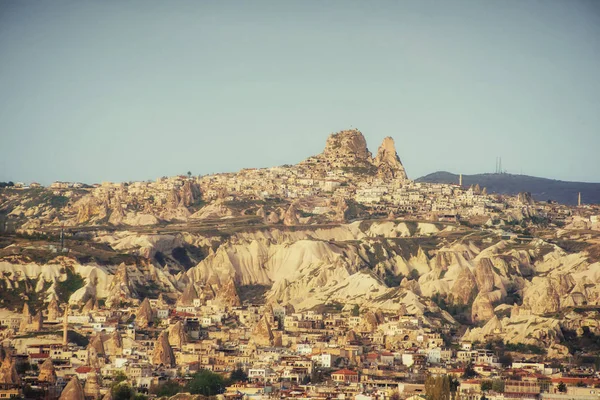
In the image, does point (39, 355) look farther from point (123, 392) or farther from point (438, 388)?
point (438, 388)

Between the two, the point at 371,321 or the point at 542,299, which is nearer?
the point at 371,321

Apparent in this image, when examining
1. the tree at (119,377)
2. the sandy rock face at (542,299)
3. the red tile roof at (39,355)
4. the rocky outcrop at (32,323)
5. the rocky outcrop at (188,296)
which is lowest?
the tree at (119,377)

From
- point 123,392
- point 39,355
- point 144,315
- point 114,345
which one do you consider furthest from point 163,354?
point 144,315

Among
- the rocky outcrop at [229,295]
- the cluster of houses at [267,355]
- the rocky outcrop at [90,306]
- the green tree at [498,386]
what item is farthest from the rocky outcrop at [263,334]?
the green tree at [498,386]

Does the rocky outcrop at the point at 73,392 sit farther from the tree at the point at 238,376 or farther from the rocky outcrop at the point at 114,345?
the rocky outcrop at the point at 114,345

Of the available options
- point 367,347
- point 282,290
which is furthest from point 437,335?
point 282,290

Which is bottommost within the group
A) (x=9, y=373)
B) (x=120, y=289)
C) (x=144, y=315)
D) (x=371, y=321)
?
(x=9, y=373)

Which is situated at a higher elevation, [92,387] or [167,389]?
[92,387]
